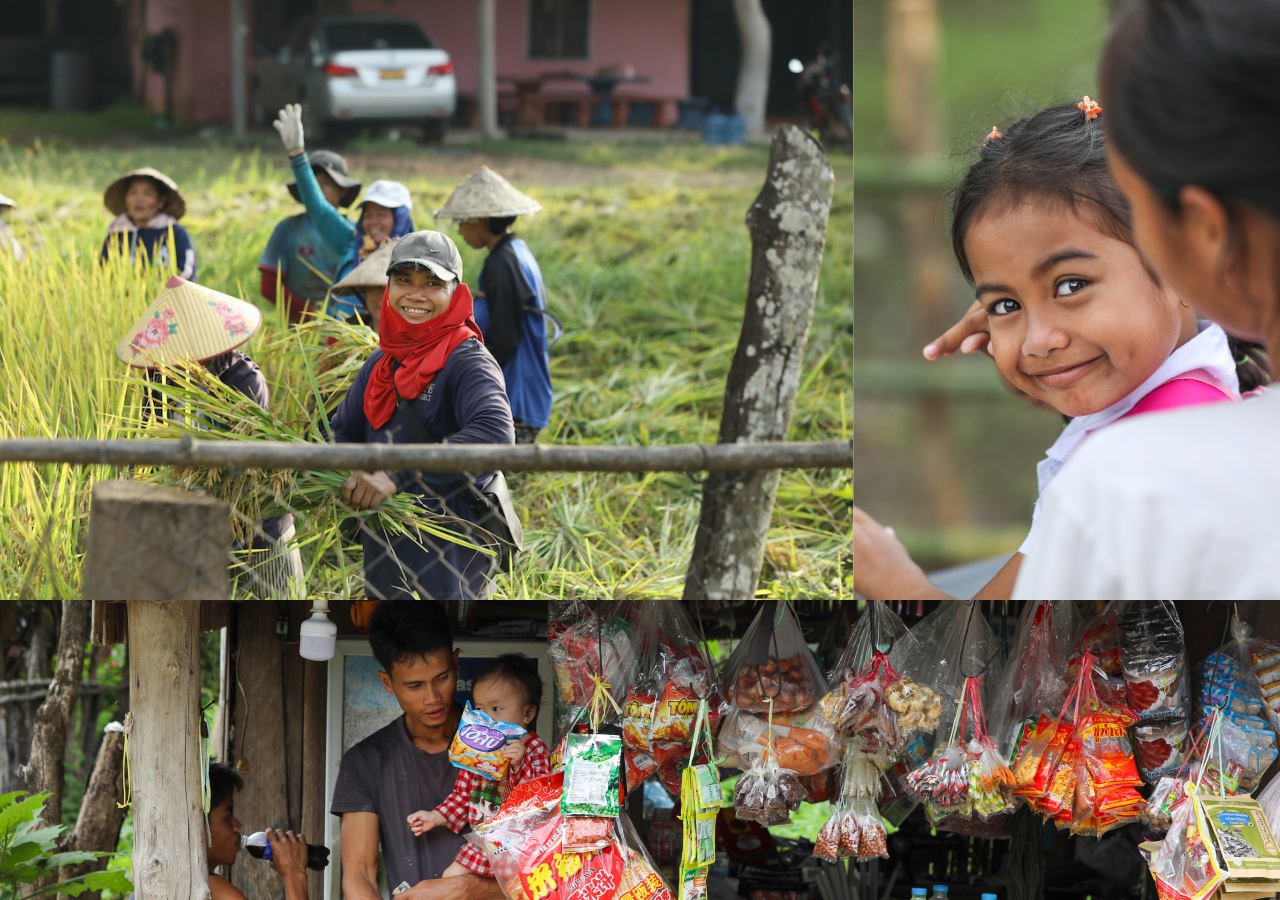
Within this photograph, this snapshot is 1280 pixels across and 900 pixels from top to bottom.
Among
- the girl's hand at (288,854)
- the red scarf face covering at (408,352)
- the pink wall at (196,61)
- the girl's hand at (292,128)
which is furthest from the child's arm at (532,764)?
the pink wall at (196,61)

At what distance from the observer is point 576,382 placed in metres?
4.67

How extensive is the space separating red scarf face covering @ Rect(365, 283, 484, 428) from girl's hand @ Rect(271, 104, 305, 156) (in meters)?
1.06

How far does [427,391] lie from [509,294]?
19.2 inches

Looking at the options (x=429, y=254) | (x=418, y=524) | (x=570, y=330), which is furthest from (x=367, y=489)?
(x=570, y=330)

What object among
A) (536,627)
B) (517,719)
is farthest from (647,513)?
(517,719)

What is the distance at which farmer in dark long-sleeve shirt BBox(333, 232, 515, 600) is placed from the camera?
9.38 feet

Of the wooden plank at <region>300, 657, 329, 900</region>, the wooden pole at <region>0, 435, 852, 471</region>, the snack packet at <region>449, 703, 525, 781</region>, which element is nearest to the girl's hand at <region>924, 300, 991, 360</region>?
the wooden pole at <region>0, 435, 852, 471</region>

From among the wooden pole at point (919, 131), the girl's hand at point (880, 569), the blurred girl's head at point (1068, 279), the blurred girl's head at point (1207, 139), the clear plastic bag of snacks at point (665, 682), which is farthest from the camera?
the clear plastic bag of snacks at point (665, 682)

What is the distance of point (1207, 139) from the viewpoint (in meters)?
0.93

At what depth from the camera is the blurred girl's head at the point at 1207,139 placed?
3.05 ft

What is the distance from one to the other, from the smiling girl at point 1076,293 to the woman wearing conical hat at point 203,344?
1697 mm

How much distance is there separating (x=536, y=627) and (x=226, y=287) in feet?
4.31

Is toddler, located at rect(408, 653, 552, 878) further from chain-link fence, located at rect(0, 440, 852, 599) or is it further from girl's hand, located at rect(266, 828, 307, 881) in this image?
girl's hand, located at rect(266, 828, 307, 881)

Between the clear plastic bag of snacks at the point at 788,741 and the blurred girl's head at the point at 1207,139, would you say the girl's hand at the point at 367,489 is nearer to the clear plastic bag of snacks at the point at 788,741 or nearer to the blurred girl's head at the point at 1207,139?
the clear plastic bag of snacks at the point at 788,741
